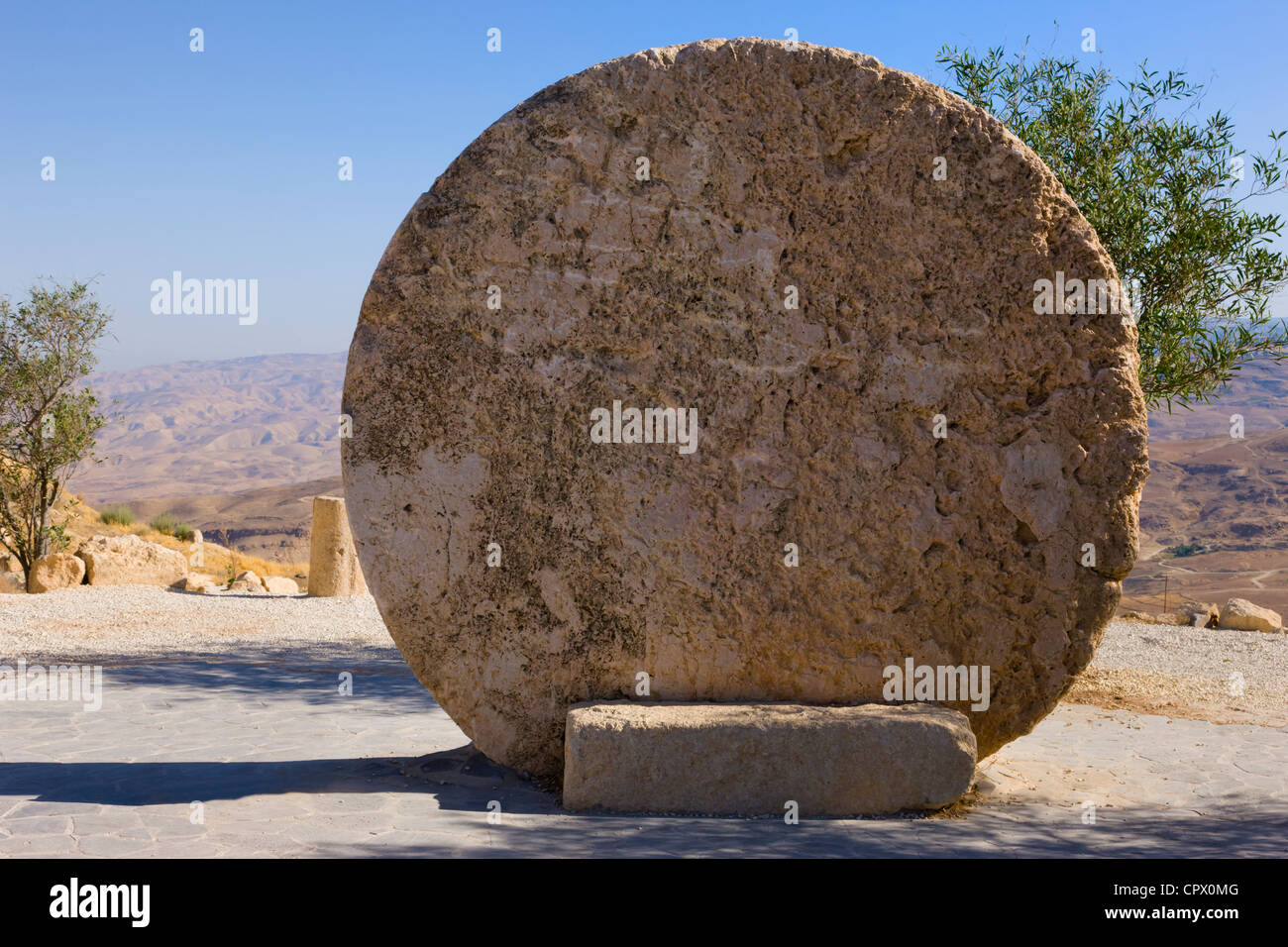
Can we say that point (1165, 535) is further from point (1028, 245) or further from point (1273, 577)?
point (1028, 245)

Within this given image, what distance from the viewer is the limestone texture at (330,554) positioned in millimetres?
12156

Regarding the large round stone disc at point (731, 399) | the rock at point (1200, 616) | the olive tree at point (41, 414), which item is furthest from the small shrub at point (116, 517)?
the rock at point (1200, 616)

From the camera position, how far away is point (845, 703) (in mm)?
4625

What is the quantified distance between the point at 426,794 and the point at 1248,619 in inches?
428

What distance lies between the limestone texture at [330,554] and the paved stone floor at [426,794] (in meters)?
5.12

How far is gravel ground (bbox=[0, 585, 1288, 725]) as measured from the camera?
26.9 feet

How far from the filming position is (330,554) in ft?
40.3

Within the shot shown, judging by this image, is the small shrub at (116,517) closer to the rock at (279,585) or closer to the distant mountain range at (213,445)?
the rock at (279,585)

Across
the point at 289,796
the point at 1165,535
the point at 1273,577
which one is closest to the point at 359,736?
the point at 289,796

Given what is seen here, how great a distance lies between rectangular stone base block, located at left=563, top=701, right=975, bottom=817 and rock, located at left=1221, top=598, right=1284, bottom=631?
9.33 m

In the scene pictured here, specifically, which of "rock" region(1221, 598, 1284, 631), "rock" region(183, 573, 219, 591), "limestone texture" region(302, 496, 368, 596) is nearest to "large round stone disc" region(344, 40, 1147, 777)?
"limestone texture" region(302, 496, 368, 596)

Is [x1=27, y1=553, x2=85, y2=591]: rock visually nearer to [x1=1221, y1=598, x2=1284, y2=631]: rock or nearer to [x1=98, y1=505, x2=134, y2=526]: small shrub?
[x1=98, y1=505, x2=134, y2=526]: small shrub

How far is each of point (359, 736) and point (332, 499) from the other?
21.5 ft

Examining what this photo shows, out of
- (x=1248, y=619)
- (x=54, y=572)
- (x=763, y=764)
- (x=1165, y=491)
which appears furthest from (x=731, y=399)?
(x=1165, y=491)
